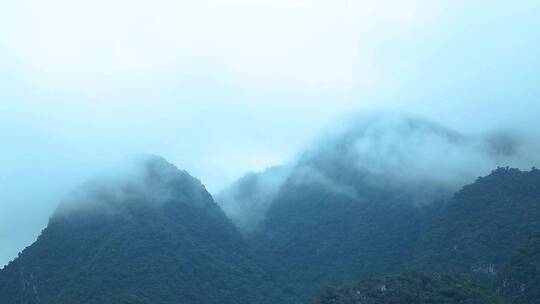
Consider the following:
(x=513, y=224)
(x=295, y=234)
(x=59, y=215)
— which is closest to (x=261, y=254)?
(x=295, y=234)

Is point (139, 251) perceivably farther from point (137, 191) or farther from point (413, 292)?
point (413, 292)

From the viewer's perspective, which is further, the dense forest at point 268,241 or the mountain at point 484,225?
the dense forest at point 268,241

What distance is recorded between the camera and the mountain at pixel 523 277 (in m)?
58.1

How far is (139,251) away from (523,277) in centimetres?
4140

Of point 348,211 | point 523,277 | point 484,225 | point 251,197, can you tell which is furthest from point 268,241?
point 523,277

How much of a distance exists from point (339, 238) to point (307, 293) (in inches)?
520

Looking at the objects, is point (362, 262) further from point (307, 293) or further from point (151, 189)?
point (151, 189)

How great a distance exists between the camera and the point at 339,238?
319 ft

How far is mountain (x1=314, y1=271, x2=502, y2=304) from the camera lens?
176 ft

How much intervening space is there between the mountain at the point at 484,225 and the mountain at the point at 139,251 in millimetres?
18557

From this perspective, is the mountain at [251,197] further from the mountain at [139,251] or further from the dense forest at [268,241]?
the mountain at [139,251]


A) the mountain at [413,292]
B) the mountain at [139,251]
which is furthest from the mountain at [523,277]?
the mountain at [139,251]

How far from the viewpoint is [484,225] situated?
79.6 meters

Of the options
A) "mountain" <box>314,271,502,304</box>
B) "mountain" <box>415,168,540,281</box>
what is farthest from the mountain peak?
"mountain" <box>314,271,502,304</box>
